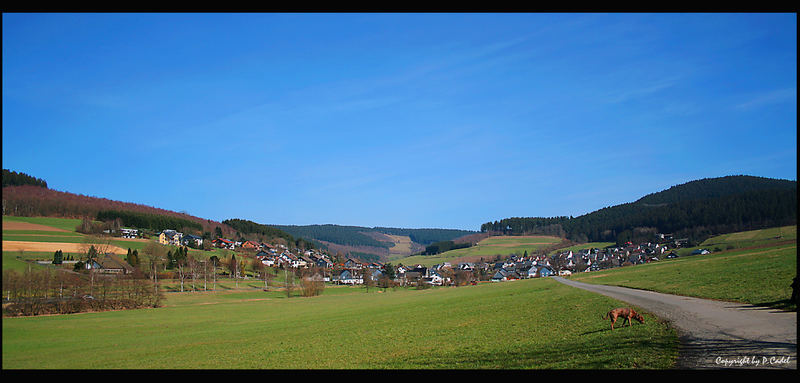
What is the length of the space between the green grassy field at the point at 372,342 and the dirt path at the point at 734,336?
2.24ft

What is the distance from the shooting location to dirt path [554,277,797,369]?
462 inches

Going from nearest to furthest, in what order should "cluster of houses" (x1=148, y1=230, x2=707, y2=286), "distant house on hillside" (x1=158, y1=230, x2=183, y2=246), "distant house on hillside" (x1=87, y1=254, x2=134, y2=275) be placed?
"distant house on hillside" (x1=87, y1=254, x2=134, y2=275) < "distant house on hillside" (x1=158, y1=230, x2=183, y2=246) < "cluster of houses" (x1=148, y1=230, x2=707, y2=286)

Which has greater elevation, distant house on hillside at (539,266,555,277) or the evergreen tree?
the evergreen tree

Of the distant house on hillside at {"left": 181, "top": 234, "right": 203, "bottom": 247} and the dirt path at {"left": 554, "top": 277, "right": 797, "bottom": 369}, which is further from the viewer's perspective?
the distant house on hillside at {"left": 181, "top": 234, "right": 203, "bottom": 247}

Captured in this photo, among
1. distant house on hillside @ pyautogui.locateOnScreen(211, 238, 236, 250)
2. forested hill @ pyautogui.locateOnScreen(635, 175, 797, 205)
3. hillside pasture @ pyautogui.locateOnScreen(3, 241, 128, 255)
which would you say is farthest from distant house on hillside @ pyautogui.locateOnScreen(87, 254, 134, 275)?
forested hill @ pyautogui.locateOnScreen(635, 175, 797, 205)

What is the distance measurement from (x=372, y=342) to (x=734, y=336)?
54.8 feet

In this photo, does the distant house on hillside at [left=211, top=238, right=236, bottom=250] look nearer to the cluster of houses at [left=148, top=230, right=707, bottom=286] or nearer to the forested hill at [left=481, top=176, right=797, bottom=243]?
the cluster of houses at [left=148, top=230, right=707, bottom=286]

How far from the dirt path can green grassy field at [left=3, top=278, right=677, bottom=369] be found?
68cm

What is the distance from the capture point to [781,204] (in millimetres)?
82438

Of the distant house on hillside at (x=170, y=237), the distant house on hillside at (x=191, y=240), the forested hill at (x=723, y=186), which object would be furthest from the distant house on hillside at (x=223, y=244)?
the forested hill at (x=723, y=186)
